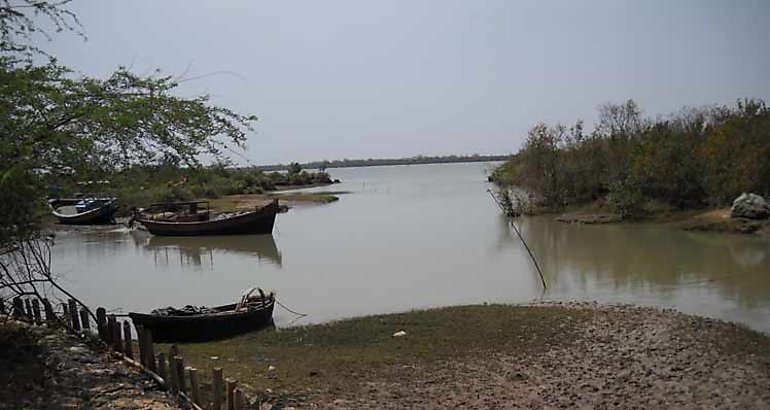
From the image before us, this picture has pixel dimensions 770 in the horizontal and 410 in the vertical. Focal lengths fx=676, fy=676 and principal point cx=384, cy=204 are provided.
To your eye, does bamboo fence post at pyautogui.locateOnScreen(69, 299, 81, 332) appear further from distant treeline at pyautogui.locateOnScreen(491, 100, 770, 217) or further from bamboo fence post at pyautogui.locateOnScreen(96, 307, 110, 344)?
distant treeline at pyautogui.locateOnScreen(491, 100, 770, 217)

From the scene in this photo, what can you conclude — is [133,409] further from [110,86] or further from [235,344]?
[235,344]

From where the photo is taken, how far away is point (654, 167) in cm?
3259

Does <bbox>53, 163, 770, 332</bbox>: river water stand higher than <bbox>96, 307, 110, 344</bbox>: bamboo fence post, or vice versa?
<bbox>96, 307, 110, 344</bbox>: bamboo fence post

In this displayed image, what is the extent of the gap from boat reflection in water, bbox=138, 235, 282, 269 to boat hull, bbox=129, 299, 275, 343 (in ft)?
34.8

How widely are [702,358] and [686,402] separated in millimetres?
2094

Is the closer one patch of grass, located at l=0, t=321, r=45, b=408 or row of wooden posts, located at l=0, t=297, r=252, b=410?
row of wooden posts, located at l=0, t=297, r=252, b=410

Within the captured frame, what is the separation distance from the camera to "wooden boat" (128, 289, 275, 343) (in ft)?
38.5

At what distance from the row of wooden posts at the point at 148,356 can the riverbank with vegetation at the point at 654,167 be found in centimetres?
2454

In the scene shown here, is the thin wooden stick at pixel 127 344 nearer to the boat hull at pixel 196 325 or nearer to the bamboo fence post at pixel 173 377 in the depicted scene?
the bamboo fence post at pixel 173 377

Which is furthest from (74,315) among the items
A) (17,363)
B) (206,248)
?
(206,248)

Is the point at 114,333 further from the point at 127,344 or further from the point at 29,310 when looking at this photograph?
the point at 29,310

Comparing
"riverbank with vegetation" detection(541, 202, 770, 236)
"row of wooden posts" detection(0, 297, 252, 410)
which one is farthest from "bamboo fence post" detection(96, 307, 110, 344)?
"riverbank with vegetation" detection(541, 202, 770, 236)

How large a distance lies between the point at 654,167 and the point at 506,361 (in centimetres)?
2559

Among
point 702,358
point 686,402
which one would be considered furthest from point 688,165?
point 686,402
